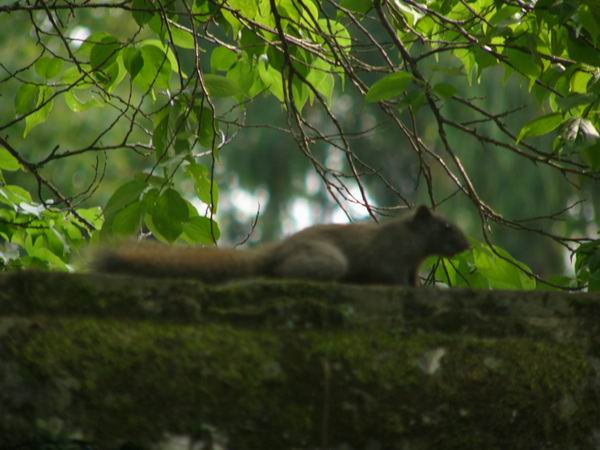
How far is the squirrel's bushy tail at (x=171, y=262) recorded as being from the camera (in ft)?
8.57

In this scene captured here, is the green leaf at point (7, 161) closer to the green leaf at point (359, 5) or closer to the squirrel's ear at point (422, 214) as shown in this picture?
the green leaf at point (359, 5)

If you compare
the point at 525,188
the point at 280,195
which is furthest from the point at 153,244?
the point at 280,195

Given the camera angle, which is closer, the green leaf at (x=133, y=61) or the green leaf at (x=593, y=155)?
the green leaf at (x=593, y=155)

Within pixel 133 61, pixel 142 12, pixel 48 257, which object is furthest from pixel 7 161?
pixel 142 12

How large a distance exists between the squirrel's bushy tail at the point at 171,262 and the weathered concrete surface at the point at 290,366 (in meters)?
0.36

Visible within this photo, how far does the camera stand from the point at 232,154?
27.0 metres

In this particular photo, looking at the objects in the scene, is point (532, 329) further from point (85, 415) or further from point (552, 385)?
point (85, 415)

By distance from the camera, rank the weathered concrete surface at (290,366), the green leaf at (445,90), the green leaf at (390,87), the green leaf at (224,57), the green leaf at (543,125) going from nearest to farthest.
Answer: the weathered concrete surface at (290,366), the green leaf at (445,90), the green leaf at (390,87), the green leaf at (543,125), the green leaf at (224,57)

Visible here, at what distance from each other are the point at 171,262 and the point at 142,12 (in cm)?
178

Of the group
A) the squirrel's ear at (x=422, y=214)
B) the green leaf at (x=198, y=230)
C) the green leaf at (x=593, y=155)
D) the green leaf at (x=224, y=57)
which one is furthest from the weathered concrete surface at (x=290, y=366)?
the green leaf at (x=224, y=57)

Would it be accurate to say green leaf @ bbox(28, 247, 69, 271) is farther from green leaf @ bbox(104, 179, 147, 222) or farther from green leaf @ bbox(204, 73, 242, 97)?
green leaf @ bbox(204, 73, 242, 97)

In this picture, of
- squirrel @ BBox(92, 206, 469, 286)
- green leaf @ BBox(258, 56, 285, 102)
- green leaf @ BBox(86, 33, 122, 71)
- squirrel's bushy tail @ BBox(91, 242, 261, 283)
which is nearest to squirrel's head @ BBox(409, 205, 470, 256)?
squirrel @ BBox(92, 206, 469, 286)

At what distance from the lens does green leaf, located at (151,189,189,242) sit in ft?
12.3

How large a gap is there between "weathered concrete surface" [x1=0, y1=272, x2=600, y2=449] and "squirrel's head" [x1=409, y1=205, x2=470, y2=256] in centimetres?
126
